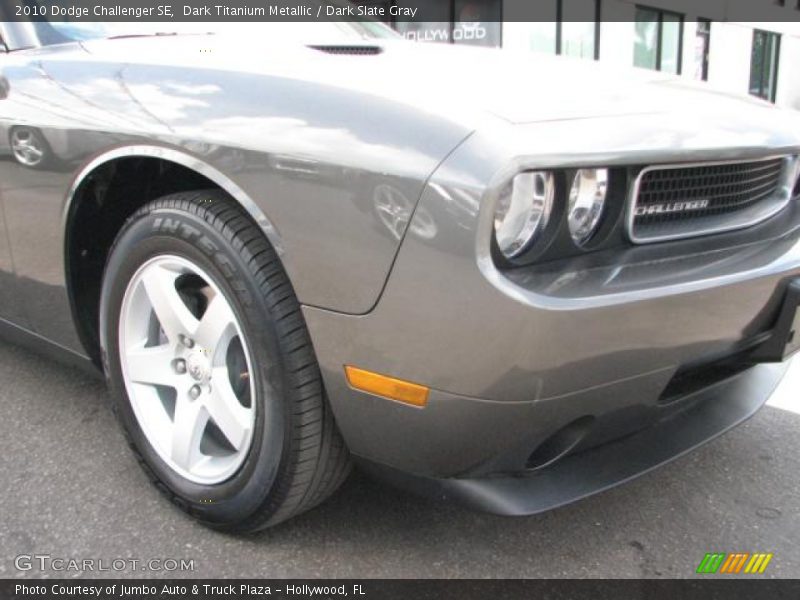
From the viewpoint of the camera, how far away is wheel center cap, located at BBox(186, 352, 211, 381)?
193 centimetres

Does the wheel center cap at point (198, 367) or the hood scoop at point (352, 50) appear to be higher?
the hood scoop at point (352, 50)

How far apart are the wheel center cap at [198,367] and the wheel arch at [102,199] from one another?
45 centimetres

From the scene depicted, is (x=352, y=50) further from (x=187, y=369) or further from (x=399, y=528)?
(x=399, y=528)

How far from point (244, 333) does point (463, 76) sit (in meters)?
0.81

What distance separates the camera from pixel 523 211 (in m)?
1.50

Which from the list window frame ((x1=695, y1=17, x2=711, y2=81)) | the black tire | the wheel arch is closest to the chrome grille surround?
the black tire

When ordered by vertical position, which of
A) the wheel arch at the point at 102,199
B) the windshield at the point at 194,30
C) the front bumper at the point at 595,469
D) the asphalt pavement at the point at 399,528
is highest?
the windshield at the point at 194,30

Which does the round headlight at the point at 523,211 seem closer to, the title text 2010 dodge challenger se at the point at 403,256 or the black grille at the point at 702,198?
the title text 2010 dodge challenger se at the point at 403,256

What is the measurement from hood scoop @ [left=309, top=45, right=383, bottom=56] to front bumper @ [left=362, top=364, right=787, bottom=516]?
1.13 m

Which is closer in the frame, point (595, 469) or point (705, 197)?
point (595, 469)
